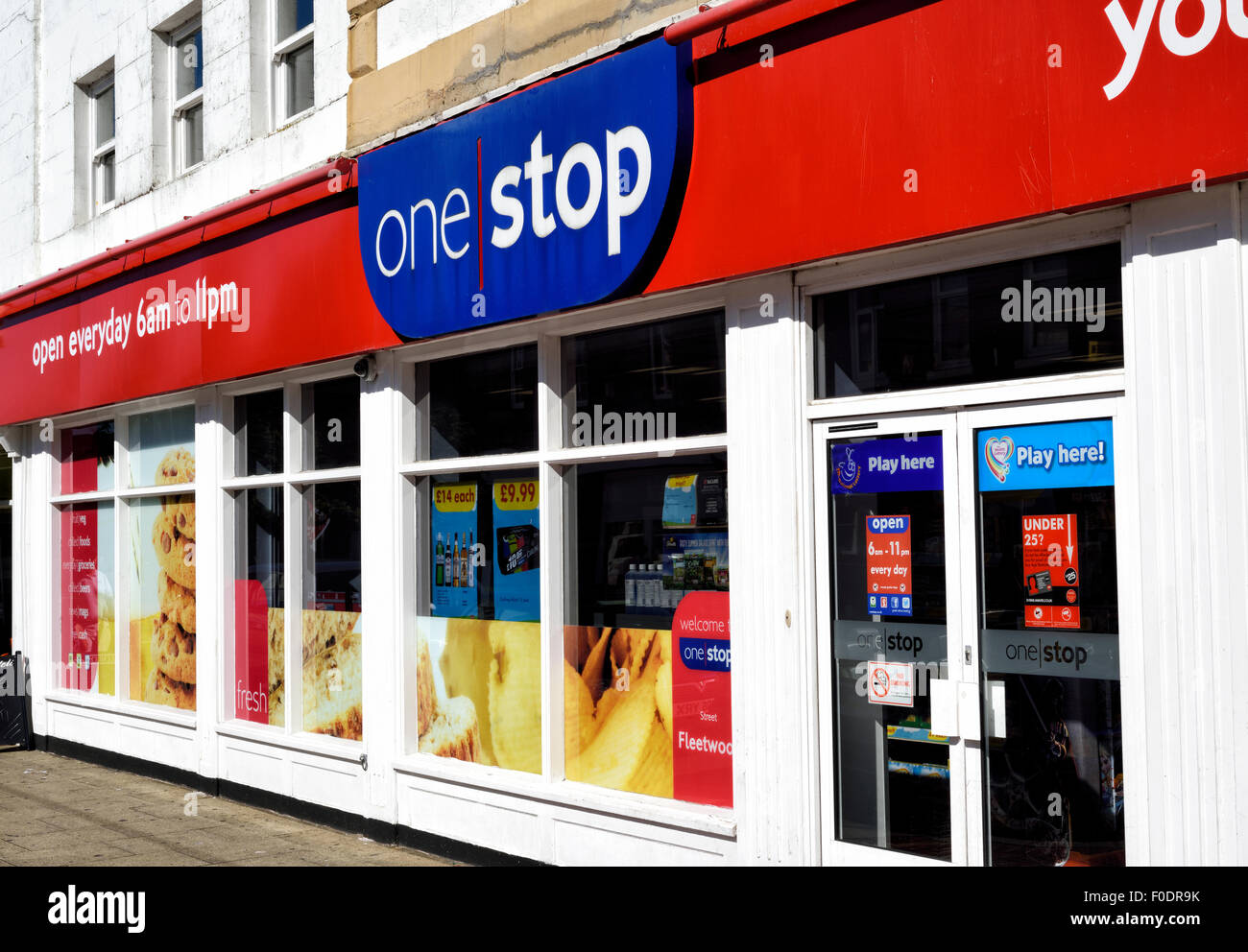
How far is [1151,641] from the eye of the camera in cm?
484

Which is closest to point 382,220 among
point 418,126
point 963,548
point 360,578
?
point 418,126

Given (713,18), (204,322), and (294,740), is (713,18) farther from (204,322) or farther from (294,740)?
(294,740)

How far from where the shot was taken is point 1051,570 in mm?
5285

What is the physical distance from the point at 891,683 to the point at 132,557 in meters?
8.95

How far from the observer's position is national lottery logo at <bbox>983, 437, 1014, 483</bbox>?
214 inches

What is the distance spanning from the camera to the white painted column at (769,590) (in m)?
6.10

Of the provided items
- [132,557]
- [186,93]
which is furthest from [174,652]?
[186,93]

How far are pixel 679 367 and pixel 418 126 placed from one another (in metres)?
2.78

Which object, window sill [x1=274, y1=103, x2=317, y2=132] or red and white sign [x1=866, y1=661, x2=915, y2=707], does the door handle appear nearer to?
red and white sign [x1=866, y1=661, x2=915, y2=707]

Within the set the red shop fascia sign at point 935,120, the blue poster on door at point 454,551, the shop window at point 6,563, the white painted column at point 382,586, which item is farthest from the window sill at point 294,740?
the shop window at point 6,563

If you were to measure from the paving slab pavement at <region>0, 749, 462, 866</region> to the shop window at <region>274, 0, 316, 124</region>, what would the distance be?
556cm

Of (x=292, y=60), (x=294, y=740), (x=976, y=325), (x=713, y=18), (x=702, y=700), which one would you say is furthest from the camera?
(x=292, y=60)

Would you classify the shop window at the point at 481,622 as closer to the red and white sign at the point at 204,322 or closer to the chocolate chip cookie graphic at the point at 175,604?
the red and white sign at the point at 204,322
